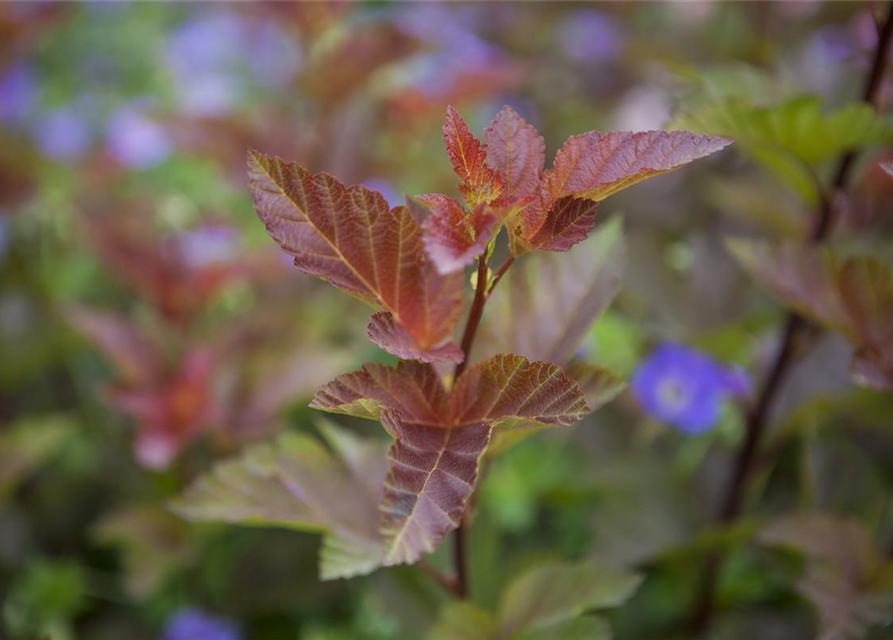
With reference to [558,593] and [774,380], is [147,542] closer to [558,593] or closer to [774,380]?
[558,593]

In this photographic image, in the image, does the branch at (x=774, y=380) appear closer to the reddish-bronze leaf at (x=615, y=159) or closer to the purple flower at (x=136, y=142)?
the reddish-bronze leaf at (x=615, y=159)

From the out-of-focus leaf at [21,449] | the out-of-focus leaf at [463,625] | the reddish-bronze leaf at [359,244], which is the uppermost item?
the reddish-bronze leaf at [359,244]

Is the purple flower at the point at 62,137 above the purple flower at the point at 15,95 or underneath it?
underneath

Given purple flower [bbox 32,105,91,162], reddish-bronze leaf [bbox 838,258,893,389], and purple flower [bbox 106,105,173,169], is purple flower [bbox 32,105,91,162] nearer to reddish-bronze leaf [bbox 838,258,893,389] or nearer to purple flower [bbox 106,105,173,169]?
purple flower [bbox 106,105,173,169]

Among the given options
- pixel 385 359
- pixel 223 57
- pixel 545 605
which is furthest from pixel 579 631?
pixel 223 57

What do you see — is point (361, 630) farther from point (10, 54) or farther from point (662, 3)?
point (662, 3)

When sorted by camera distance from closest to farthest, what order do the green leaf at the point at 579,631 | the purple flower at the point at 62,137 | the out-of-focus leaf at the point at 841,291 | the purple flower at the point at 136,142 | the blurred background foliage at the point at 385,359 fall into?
the green leaf at the point at 579,631 → the out-of-focus leaf at the point at 841,291 → the blurred background foliage at the point at 385,359 → the purple flower at the point at 136,142 → the purple flower at the point at 62,137

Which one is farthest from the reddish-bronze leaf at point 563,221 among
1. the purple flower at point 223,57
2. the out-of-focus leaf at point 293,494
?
the purple flower at point 223,57
